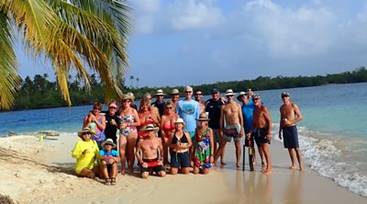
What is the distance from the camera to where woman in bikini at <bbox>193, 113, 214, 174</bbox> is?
10047 millimetres

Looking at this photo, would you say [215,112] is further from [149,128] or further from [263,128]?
[149,128]

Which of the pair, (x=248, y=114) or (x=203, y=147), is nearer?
(x=203, y=147)

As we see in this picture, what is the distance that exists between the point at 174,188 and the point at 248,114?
2810mm

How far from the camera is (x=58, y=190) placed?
27.6ft

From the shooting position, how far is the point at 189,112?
10.4 meters

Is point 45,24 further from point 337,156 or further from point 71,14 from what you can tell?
point 337,156

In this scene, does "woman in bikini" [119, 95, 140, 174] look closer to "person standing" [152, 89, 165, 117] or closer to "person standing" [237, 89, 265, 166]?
"person standing" [152, 89, 165, 117]

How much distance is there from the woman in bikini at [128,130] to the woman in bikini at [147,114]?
138 millimetres

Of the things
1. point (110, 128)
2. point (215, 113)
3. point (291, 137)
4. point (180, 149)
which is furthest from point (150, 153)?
point (291, 137)

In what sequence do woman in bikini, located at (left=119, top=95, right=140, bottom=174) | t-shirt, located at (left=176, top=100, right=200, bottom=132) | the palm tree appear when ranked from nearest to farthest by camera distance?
the palm tree < woman in bikini, located at (left=119, top=95, right=140, bottom=174) < t-shirt, located at (left=176, top=100, right=200, bottom=132)

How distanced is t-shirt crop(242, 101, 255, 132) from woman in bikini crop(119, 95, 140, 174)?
2310 mm

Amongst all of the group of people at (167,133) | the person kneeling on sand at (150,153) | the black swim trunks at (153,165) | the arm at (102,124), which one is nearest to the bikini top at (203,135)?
the group of people at (167,133)

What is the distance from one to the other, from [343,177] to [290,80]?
72.8 metres

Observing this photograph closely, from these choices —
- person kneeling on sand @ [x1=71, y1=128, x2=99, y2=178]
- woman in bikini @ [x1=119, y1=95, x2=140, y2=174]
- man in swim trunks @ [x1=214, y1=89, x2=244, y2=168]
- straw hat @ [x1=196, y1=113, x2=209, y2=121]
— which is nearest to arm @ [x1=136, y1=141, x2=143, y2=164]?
woman in bikini @ [x1=119, y1=95, x2=140, y2=174]
